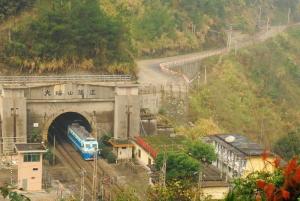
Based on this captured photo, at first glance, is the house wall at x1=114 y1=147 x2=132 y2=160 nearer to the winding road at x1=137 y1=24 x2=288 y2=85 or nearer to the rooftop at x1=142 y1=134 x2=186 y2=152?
the rooftop at x1=142 y1=134 x2=186 y2=152

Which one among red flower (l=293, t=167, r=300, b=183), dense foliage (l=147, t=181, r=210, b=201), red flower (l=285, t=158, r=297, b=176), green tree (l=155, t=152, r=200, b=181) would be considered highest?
red flower (l=285, t=158, r=297, b=176)

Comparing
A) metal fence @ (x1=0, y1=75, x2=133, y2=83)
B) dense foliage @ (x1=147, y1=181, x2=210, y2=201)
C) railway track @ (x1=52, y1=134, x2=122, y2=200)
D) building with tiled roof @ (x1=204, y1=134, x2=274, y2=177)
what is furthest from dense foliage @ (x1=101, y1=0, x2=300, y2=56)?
dense foliage @ (x1=147, y1=181, x2=210, y2=201)

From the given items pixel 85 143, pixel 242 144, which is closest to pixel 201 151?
pixel 242 144

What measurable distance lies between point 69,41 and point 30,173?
13.5m

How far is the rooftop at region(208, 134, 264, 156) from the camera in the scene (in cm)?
3077

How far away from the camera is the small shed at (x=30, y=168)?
28609 mm

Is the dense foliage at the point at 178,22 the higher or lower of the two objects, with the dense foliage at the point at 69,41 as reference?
higher

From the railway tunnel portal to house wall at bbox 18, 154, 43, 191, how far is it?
223 inches

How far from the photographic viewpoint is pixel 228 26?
232 ft

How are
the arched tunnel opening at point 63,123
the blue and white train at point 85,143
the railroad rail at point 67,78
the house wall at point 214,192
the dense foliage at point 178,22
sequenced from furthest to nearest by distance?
the dense foliage at point 178,22, the arched tunnel opening at point 63,123, the railroad rail at point 67,78, the blue and white train at point 85,143, the house wall at point 214,192

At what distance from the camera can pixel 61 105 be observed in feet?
118

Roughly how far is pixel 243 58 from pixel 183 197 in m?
39.0

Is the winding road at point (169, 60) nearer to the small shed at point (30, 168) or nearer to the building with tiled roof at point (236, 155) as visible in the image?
the building with tiled roof at point (236, 155)

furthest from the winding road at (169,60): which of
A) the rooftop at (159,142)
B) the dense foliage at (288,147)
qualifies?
the dense foliage at (288,147)
